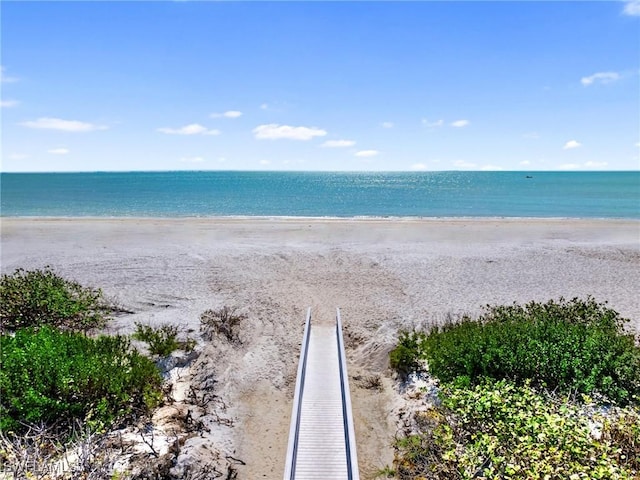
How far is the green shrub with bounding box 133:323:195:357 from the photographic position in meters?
12.0

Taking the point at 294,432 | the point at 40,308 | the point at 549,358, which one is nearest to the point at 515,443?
the point at 549,358

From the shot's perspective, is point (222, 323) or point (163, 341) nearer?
point (163, 341)

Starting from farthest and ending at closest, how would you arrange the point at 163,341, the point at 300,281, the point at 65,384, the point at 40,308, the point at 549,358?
1. the point at 300,281
2. the point at 40,308
3. the point at 163,341
4. the point at 549,358
5. the point at 65,384

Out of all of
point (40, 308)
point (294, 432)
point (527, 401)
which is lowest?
point (294, 432)

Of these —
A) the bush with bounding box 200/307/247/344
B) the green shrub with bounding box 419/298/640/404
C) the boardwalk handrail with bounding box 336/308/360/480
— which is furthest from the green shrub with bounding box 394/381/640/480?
the bush with bounding box 200/307/247/344

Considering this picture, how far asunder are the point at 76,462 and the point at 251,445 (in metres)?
3.50

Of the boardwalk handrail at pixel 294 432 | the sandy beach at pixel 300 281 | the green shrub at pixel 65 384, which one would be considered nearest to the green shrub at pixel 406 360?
the sandy beach at pixel 300 281

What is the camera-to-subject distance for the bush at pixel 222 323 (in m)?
14.1

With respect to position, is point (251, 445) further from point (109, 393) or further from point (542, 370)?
point (542, 370)

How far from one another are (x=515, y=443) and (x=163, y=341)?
920cm

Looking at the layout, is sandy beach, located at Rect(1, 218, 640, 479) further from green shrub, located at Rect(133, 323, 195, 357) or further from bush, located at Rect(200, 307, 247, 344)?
green shrub, located at Rect(133, 323, 195, 357)

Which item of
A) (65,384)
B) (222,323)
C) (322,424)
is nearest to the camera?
(65,384)

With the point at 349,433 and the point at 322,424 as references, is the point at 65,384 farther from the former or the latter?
the point at 349,433

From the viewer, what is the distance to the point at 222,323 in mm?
14656
